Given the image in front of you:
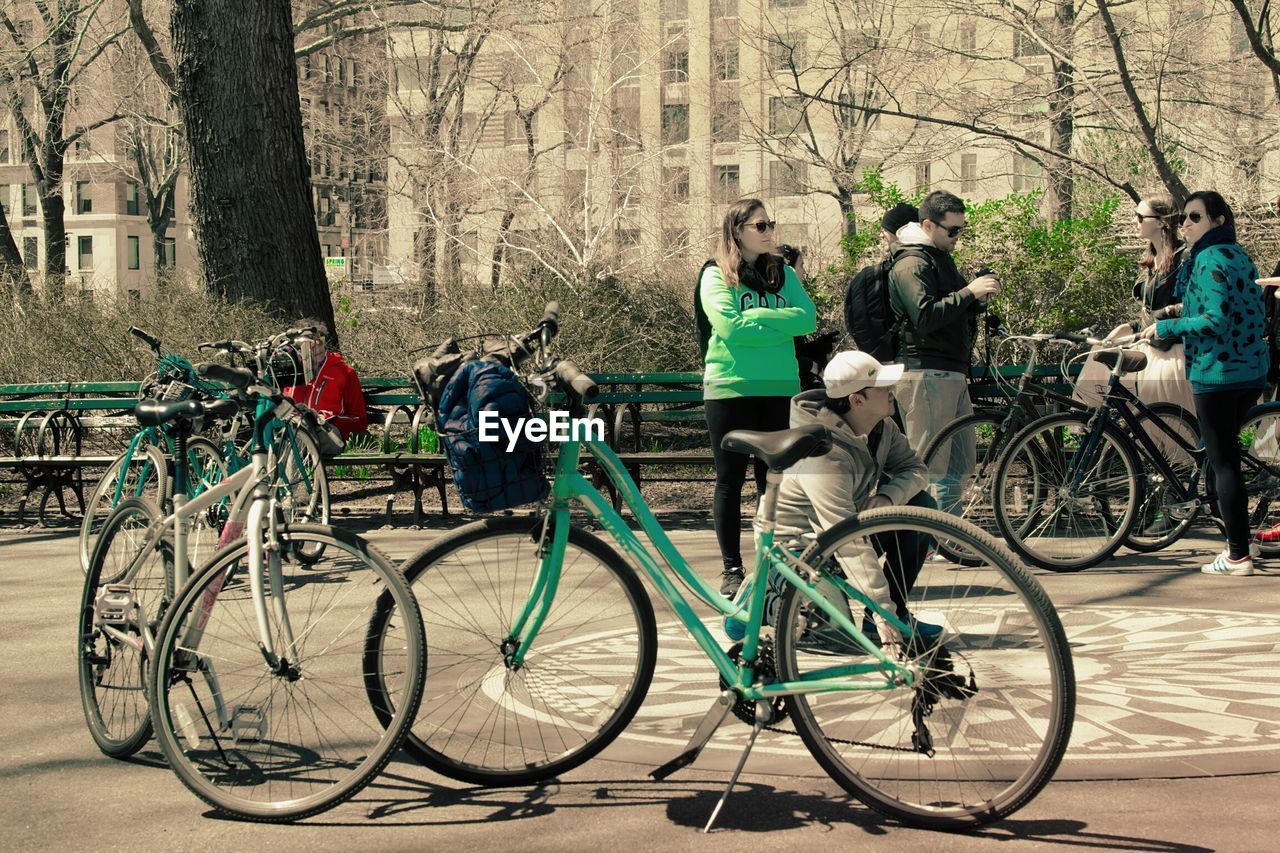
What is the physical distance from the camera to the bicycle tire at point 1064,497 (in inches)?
309

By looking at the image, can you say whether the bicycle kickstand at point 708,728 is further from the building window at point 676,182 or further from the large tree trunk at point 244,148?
the building window at point 676,182

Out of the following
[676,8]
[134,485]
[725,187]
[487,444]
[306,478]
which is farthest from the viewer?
[725,187]

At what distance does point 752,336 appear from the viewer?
22.1ft

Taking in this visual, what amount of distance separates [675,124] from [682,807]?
21.4 meters

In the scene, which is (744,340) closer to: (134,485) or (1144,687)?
(1144,687)

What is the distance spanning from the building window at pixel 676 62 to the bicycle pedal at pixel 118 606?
20.3 m

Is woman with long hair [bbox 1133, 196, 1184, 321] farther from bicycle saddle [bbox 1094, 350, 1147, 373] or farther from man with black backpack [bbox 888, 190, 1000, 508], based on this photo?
man with black backpack [bbox 888, 190, 1000, 508]

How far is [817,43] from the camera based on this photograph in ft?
67.4

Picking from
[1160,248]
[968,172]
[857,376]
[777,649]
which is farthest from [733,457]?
[968,172]

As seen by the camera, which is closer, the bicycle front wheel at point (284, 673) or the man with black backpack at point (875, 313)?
the bicycle front wheel at point (284, 673)

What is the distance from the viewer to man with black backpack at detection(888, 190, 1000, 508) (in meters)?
7.80

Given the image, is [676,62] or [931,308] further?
[676,62]

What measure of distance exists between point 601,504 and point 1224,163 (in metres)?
11.4

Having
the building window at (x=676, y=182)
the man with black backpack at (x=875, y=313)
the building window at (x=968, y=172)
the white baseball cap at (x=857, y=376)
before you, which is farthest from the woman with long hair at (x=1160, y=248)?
the building window at (x=676, y=182)
